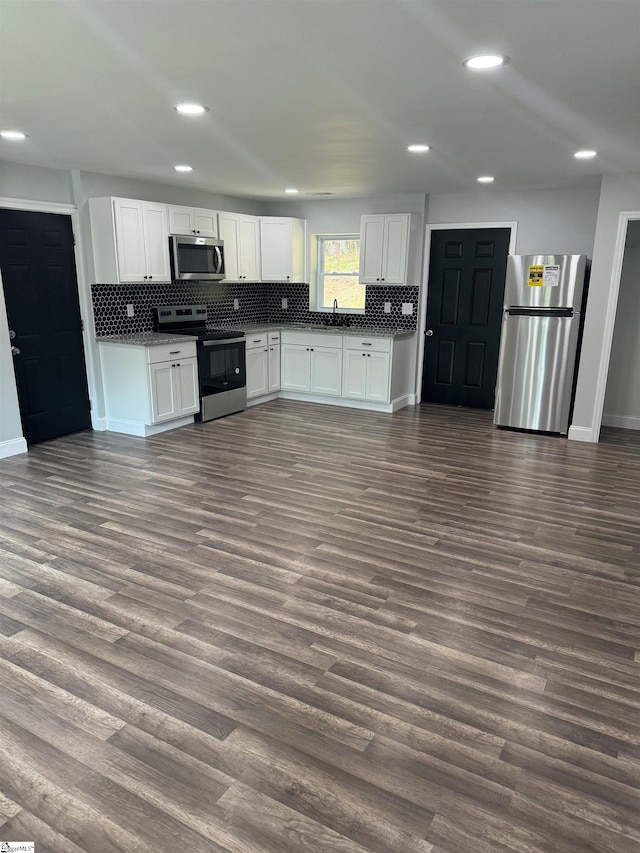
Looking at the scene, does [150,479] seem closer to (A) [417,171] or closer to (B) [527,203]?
(A) [417,171]

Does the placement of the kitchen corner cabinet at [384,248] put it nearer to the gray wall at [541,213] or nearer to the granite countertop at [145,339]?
the gray wall at [541,213]

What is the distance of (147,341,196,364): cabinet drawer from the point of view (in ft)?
18.3

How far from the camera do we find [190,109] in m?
3.16

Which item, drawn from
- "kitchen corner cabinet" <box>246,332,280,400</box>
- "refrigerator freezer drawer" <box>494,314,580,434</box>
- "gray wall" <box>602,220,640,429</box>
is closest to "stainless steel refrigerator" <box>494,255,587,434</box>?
"refrigerator freezer drawer" <box>494,314,580,434</box>

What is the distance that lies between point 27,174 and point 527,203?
16.5ft

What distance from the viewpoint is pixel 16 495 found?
4.22 metres

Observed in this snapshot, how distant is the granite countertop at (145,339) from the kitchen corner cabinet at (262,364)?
39.0 inches

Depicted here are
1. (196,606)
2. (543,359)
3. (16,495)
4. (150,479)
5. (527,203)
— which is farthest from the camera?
(527,203)

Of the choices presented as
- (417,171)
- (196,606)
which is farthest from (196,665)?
(417,171)

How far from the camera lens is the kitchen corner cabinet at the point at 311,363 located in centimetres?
705

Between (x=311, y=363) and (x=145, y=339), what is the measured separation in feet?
7.44

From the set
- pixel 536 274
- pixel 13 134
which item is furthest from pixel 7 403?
pixel 536 274

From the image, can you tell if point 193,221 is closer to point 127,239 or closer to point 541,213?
point 127,239

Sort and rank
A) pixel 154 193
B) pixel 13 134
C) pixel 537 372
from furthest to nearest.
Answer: pixel 154 193 → pixel 537 372 → pixel 13 134
